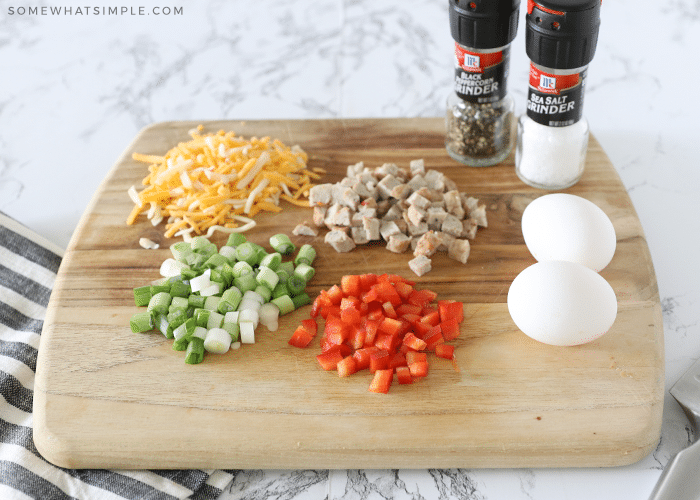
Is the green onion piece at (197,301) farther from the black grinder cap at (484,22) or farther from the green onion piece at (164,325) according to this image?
the black grinder cap at (484,22)

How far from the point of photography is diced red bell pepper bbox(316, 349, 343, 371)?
1.99m

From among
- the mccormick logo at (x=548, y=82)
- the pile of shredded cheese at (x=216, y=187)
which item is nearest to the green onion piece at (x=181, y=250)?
the pile of shredded cheese at (x=216, y=187)

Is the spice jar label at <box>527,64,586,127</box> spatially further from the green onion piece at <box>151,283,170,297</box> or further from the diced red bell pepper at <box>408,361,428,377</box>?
the green onion piece at <box>151,283,170,297</box>

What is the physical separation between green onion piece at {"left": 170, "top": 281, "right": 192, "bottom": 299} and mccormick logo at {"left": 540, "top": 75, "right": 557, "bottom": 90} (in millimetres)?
1282

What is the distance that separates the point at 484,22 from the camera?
7.76 ft

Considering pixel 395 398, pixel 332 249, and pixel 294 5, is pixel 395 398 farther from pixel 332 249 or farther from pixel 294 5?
pixel 294 5

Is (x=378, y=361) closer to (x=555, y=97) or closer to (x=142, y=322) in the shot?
(x=142, y=322)

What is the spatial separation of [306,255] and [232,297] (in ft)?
0.96

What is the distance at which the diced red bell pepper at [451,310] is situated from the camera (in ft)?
6.83

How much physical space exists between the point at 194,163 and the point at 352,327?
92cm

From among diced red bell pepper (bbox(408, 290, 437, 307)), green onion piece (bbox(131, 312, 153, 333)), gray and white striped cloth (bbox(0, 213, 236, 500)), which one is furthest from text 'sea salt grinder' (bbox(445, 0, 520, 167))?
gray and white striped cloth (bbox(0, 213, 236, 500))

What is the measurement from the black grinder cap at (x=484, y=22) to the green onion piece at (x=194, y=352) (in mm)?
1322

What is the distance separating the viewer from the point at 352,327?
6.72 ft

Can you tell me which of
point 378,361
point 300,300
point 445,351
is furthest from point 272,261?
point 445,351
